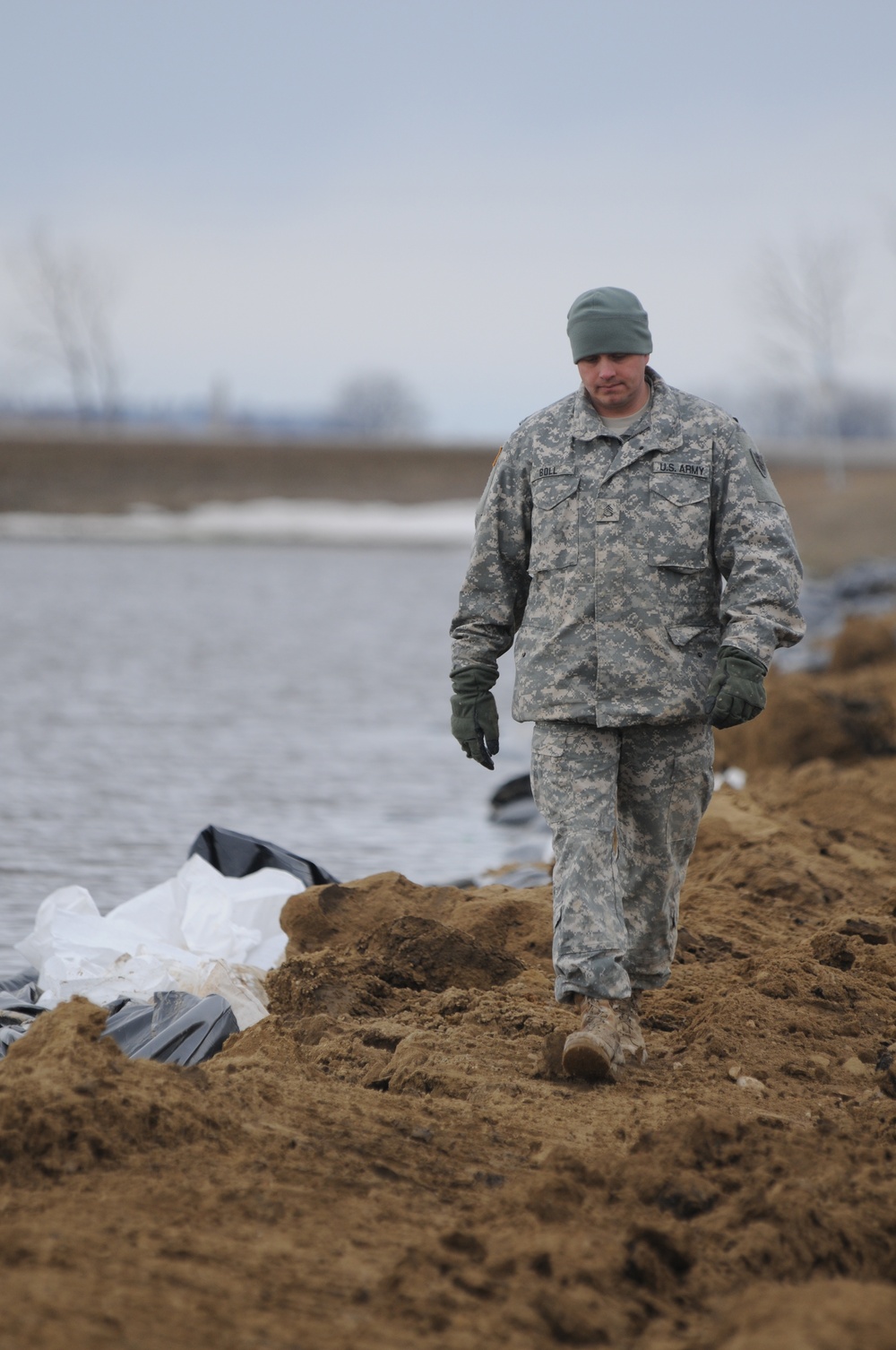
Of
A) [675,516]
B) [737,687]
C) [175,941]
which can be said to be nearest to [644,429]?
[675,516]

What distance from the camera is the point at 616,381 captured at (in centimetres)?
450

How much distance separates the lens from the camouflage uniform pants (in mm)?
4352

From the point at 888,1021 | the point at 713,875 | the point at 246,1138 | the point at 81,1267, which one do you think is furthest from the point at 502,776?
the point at 81,1267

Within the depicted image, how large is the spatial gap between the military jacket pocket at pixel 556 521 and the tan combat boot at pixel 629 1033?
1.28 meters

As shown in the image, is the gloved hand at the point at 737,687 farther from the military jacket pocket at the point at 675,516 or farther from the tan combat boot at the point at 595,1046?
the tan combat boot at the point at 595,1046

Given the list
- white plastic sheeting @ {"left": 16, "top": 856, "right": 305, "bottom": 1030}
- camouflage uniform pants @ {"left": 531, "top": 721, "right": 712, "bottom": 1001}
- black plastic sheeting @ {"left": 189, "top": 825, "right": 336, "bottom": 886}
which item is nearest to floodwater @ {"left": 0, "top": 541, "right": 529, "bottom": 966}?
white plastic sheeting @ {"left": 16, "top": 856, "right": 305, "bottom": 1030}

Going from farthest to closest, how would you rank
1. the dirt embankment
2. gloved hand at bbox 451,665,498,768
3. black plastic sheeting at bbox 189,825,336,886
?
black plastic sheeting at bbox 189,825,336,886, gloved hand at bbox 451,665,498,768, the dirt embankment

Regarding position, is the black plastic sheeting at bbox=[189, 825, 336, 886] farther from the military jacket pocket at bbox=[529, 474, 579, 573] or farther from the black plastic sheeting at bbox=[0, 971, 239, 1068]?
the military jacket pocket at bbox=[529, 474, 579, 573]

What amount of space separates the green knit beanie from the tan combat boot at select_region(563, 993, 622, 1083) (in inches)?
73.4

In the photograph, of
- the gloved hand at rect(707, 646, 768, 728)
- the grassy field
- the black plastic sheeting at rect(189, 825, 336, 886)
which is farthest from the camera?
the grassy field

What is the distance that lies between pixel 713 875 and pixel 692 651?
8.86ft

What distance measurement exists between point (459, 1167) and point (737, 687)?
154 cm

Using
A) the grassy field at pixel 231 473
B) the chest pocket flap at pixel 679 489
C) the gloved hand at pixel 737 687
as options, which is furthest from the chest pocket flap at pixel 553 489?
the grassy field at pixel 231 473

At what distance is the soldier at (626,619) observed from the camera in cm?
437
